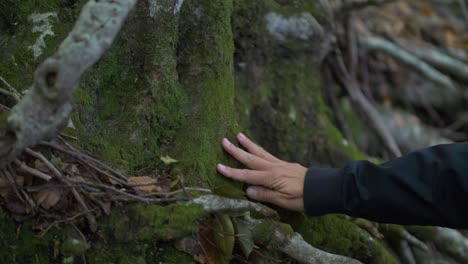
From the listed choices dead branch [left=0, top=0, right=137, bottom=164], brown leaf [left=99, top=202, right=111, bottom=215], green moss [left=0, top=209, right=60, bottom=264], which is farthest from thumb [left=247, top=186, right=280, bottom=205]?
dead branch [left=0, top=0, right=137, bottom=164]

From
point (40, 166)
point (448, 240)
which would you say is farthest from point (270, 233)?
point (448, 240)

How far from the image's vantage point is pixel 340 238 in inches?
107

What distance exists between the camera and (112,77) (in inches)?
99.3

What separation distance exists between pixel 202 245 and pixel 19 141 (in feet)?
2.74

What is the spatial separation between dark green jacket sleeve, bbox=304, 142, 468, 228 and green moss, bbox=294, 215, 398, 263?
0.96 feet

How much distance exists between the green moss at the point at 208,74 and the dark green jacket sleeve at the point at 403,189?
441 millimetres

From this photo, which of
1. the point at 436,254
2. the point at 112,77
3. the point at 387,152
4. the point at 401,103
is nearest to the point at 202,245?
the point at 112,77

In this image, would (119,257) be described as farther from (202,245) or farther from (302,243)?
(302,243)

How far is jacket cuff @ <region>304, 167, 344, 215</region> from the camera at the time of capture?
2373 millimetres

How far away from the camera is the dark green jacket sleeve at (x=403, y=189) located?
2.22 meters

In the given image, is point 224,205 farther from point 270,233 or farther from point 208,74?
point 208,74

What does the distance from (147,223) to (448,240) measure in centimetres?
202

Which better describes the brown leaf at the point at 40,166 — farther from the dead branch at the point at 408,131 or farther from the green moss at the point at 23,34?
the dead branch at the point at 408,131

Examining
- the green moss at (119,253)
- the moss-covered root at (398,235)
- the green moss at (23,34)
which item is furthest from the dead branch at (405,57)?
the green moss at (119,253)
